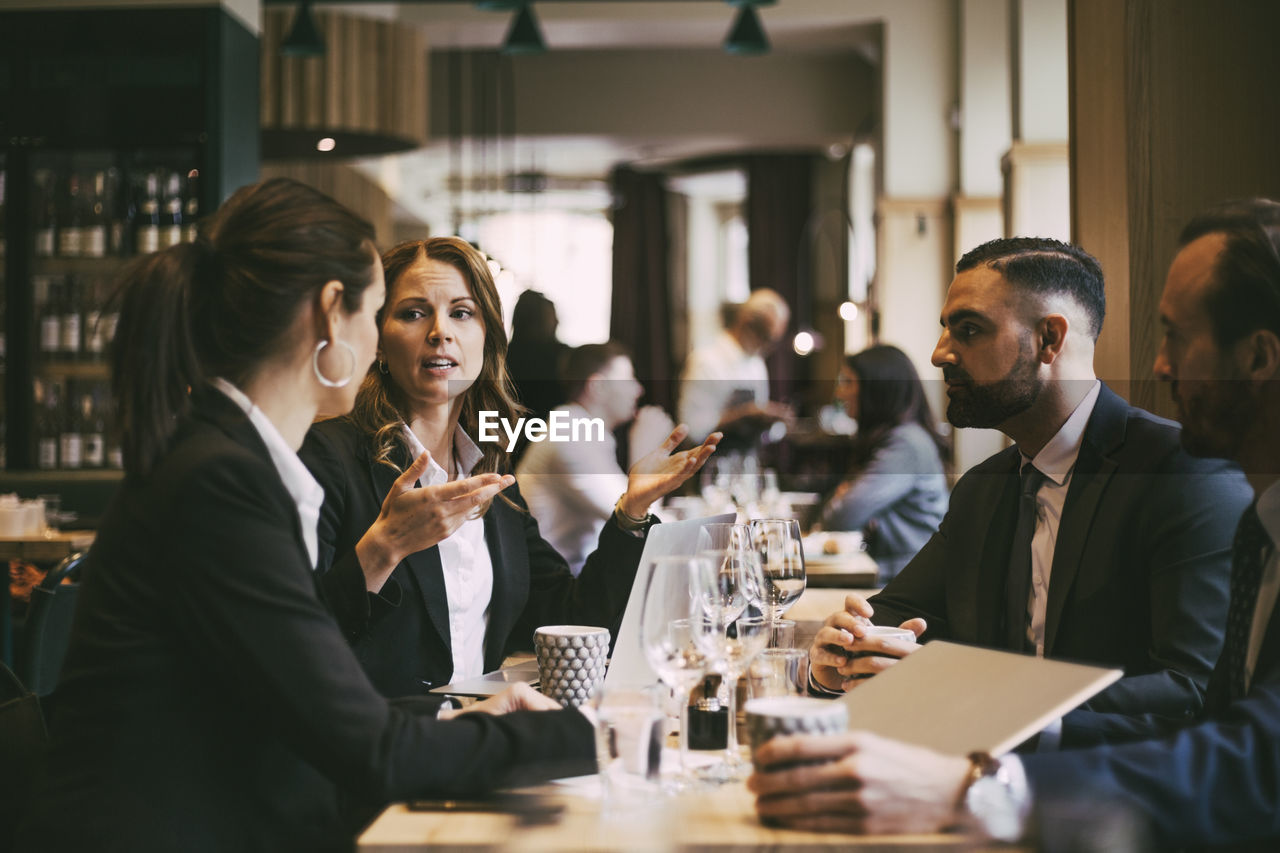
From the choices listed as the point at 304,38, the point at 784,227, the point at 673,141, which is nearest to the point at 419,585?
the point at 304,38

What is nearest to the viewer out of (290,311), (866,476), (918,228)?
(290,311)

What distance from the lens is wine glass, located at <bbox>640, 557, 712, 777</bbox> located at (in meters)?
1.26

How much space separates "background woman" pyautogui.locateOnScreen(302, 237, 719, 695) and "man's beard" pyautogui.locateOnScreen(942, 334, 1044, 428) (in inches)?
18.4

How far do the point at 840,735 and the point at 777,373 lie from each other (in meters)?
10.5

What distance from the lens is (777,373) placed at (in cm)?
1152

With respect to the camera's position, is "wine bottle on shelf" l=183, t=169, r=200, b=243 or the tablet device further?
"wine bottle on shelf" l=183, t=169, r=200, b=243

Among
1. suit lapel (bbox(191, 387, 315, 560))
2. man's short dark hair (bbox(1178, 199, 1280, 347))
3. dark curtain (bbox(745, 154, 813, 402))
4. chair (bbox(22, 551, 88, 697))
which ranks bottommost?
chair (bbox(22, 551, 88, 697))

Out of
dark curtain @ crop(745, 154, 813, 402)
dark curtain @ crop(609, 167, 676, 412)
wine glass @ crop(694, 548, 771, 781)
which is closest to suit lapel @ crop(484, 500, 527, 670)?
wine glass @ crop(694, 548, 771, 781)

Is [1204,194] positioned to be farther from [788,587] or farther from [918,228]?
[918,228]

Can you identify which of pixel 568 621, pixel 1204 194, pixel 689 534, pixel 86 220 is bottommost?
pixel 568 621

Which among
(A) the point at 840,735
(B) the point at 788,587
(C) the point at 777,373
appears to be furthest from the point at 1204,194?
(C) the point at 777,373

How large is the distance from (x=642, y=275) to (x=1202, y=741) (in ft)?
37.0

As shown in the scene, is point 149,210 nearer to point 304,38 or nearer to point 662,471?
point 304,38

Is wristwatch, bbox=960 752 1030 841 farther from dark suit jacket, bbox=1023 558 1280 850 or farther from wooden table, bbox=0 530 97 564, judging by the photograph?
wooden table, bbox=0 530 97 564
